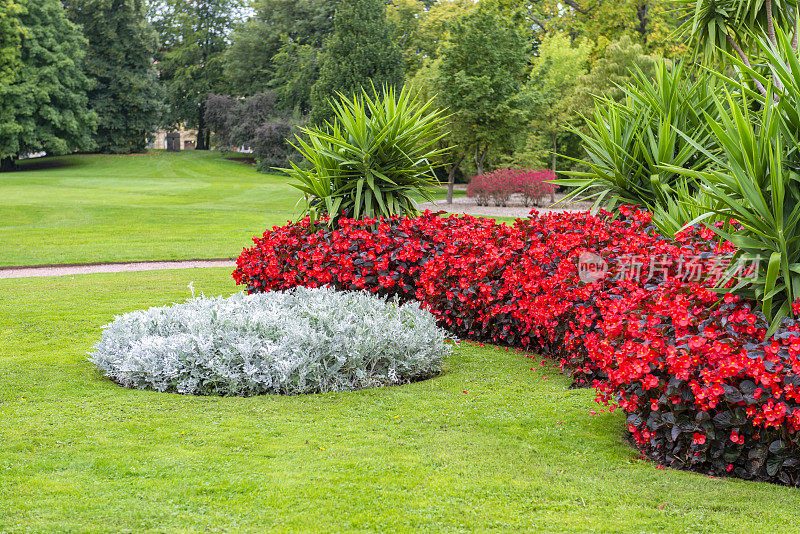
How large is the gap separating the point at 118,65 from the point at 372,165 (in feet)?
160

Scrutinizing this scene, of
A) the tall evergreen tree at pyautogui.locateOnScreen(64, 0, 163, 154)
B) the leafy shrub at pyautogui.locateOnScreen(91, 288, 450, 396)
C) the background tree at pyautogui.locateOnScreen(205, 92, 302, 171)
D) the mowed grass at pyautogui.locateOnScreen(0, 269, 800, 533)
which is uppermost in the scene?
the tall evergreen tree at pyautogui.locateOnScreen(64, 0, 163, 154)

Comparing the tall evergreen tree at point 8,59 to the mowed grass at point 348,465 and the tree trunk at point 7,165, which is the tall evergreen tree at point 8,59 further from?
the mowed grass at point 348,465

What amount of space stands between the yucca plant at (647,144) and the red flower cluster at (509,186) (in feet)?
69.0

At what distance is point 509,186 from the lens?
28.7 metres

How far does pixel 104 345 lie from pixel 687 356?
14.0ft

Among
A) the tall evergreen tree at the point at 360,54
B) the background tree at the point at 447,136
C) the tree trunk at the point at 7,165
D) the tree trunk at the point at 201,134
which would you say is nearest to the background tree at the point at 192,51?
the tree trunk at the point at 201,134

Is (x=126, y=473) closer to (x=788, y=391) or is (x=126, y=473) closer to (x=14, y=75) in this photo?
(x=788, y=391)

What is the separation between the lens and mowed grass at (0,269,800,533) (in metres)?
3.31

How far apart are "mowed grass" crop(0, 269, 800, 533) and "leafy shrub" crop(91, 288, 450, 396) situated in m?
0.17

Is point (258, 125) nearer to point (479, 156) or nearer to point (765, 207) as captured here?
point (479, 156)

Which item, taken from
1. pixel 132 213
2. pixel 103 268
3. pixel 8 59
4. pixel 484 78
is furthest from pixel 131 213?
pixel 8 59

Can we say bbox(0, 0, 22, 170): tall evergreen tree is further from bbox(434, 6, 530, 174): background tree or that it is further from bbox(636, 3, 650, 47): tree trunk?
bbox(636, 3, 650, 47): tree trunk

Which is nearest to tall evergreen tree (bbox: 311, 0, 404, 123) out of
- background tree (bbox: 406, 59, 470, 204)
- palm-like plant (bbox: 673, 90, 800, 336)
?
background tree (bbox: 406, 59, 470, 204)

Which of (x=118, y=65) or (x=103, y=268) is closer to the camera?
(x=103, y=268)
